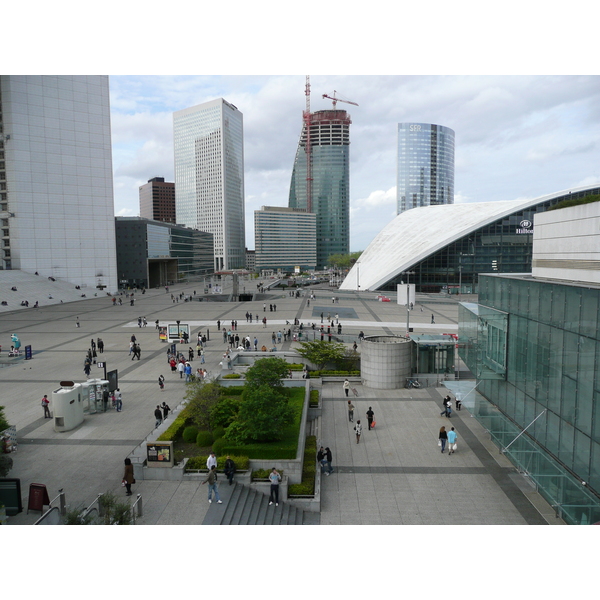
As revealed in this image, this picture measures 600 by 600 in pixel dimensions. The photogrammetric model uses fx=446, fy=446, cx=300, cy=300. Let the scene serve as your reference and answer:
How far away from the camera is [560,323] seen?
1229 cm

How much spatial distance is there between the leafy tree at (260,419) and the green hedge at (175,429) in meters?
2.02

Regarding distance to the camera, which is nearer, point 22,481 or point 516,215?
point 22,481

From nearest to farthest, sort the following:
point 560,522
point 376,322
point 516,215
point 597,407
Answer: point 597,407 < point 560,522 < point 376,322 < point 516,215

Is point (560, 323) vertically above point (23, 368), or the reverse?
point (560, 323)

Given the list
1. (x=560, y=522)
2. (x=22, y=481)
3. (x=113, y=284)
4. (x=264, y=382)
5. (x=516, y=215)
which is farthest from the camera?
(x=113, y=284)

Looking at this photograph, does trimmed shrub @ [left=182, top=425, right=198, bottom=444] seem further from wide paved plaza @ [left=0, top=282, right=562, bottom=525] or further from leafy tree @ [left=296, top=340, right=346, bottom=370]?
leafy tree @ [left=296, top=340, right=346, bottom=370]

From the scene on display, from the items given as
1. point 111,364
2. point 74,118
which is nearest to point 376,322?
point 111,364

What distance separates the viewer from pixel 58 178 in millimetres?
75875

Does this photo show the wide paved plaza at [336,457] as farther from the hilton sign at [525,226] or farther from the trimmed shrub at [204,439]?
the hilton sign at [525,226]

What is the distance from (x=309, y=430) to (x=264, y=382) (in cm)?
271

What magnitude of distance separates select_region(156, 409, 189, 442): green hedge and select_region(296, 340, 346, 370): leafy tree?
430 inches

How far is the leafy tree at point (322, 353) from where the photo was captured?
26812 millimetres

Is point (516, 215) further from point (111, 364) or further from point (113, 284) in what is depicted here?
point (113, 284)

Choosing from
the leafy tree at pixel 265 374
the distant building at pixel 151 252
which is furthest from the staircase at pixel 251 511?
the distant building at pixel 151 252
